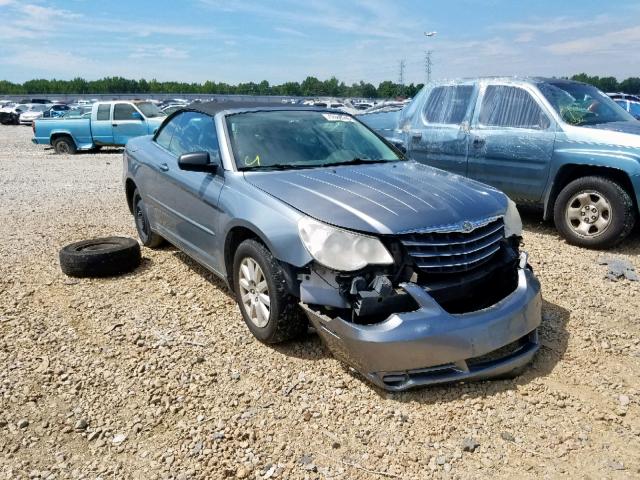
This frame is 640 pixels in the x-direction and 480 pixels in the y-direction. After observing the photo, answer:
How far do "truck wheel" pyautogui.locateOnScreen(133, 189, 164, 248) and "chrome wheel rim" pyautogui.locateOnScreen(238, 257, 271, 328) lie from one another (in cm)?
224

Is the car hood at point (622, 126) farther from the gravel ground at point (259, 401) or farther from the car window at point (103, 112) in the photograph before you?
the car window at point (103, 112)

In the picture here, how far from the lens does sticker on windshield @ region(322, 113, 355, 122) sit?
4.59 m

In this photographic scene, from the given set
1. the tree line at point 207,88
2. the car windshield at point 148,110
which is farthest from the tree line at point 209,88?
the car windshield at point 148,110

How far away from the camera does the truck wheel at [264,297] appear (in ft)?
10.6

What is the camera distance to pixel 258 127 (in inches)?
165

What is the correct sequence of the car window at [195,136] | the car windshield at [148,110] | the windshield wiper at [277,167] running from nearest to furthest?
the windshield wiper at [277,167] → the car window at [195,136] → the car windshield at [148,110]

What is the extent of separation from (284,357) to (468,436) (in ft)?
4.16

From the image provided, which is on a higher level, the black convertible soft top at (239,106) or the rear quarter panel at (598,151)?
the black convertible soft top at (239,106)

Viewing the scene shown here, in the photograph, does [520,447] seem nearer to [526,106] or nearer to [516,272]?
[516,272]

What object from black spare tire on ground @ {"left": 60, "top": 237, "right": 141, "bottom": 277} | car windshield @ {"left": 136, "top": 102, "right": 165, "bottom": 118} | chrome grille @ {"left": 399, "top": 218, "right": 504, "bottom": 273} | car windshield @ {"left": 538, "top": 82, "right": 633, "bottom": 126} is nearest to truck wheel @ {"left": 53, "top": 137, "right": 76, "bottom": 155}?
car windshield @ {"left": 136, "top": 102, "right": 165, "bottom": 118}

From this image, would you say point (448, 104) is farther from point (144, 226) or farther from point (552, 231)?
point (144, 226)

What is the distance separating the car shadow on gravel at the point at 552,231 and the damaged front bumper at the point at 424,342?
3.28m

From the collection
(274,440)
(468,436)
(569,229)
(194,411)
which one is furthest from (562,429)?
(569,229)

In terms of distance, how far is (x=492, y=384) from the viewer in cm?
303
